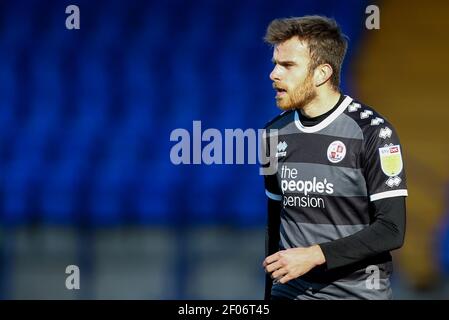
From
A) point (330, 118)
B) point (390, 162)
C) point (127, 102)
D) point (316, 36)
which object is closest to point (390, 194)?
point (390, 162)

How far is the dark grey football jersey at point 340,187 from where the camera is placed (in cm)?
221

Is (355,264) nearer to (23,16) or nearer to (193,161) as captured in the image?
(193,161)

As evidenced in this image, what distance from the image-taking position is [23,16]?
5527 millimetres

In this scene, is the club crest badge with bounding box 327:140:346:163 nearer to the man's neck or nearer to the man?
the man

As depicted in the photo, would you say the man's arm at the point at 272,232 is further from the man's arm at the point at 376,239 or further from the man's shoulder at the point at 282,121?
the man's arm at the point at 376,239

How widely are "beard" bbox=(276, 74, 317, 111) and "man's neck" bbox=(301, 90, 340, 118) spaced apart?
0.02 metres

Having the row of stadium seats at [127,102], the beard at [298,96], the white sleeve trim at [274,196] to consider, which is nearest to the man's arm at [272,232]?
the white sleeve trim at [274,196]

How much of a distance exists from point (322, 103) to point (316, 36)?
0.21 m

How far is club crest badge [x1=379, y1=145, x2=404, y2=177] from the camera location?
2.19 m

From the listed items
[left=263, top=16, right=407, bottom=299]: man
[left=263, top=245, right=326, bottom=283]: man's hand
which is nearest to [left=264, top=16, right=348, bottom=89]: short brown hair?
[left=263, top=16, right=407, bottom=299]: man

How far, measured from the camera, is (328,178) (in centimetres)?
230

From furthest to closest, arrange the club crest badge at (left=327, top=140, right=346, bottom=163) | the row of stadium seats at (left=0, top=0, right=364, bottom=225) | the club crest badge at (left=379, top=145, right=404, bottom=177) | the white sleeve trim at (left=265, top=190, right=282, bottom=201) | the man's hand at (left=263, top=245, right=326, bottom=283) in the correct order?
the row of stadium seats at (left=0, top=0, right=364, bottom=225) → the white sleeve trim at (left=265, top=190, right=282, bottom=201) → the club crest badge at (left=327, top=140, right=346, bottom=163) → the club crest badge at (left=379, top=145, right=404, bottom=177) → the man's hand at (left=263, top=245, right=326, bottom=283)
